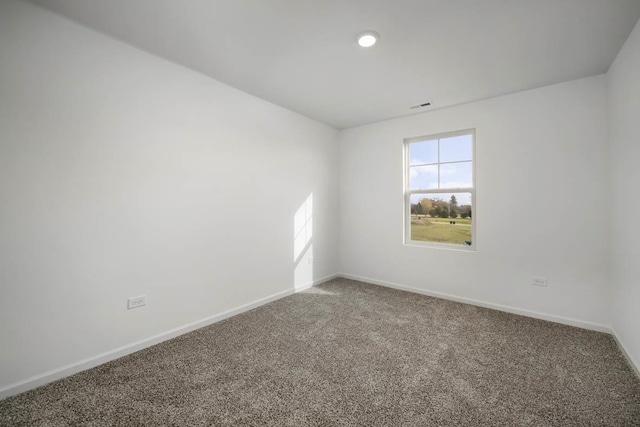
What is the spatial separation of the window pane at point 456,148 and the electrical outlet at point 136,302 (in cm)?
387

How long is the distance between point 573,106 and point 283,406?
3.89 m

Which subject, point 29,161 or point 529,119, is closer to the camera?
point 29,161

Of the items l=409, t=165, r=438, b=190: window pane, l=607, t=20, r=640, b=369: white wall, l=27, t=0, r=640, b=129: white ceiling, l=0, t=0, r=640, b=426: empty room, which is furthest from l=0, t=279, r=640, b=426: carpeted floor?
l=27, t=0, r=640, b=129: white ceiling

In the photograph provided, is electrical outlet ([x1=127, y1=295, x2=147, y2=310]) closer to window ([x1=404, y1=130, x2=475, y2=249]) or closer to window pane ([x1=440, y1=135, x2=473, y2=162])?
window ([x1=404, y1=130, x2=475, y2=249])

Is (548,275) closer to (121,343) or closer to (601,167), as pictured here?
(601,167)

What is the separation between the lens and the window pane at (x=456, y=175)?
3562 mm

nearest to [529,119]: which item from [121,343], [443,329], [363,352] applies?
[443,329]

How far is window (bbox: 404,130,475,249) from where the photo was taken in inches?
141

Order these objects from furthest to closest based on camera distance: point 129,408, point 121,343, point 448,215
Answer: point 448,215 < point 121,343 < point 129,408

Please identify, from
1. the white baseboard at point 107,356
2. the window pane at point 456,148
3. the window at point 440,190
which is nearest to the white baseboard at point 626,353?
the window at point 440,190

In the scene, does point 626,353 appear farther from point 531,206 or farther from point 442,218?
point 442,218

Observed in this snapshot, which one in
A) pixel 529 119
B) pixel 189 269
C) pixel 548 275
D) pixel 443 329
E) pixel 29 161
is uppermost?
pixel 529 119

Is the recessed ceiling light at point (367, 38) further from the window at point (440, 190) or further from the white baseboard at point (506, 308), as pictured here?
the white baseboard at point (506, 308)

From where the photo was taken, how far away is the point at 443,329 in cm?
275
